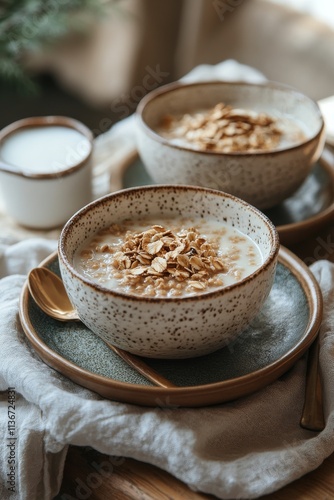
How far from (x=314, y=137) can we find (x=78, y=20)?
71.5 inches

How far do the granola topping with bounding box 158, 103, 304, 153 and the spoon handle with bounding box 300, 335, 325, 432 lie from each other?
474 millimetres

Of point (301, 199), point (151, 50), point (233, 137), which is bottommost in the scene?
point (151, 50)

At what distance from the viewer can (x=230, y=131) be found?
4.37ft

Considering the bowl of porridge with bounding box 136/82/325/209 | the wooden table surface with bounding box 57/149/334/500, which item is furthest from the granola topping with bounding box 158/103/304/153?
the wooden table surface with bounding box 57/149/334/500

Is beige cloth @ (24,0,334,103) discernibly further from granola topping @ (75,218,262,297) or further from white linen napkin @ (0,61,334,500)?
white linen napkin @ (0,61,334,500)

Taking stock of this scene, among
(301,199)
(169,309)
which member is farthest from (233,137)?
(169,309)

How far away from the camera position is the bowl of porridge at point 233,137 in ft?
4.06

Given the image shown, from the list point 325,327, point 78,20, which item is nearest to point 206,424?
point 325,327

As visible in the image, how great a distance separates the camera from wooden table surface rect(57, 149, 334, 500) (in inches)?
31.8

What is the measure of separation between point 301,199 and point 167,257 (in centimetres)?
55

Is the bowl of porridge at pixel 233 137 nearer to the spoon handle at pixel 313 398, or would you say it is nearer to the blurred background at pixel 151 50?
the spoon handle at pixel 313 398

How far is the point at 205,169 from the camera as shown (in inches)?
48.7

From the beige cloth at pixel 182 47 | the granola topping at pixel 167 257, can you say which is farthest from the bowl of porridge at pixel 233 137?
the beige cloth at pixel 182 47

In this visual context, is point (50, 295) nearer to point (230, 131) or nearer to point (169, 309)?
point (169, 309)
